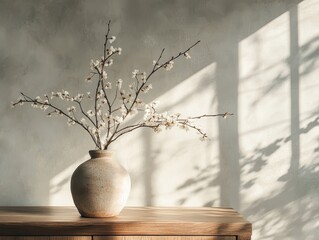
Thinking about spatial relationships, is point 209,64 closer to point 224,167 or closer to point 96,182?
point 224,167

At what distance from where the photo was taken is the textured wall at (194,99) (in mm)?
3043

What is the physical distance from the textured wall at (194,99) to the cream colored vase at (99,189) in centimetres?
55

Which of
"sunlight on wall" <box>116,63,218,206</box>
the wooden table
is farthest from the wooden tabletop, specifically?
"sunlight on wall" <box>116,63,218,206</box>

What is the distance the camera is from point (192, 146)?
10.1 ft

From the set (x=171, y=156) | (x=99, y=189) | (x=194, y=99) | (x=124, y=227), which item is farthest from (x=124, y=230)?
(x=194, y=99)

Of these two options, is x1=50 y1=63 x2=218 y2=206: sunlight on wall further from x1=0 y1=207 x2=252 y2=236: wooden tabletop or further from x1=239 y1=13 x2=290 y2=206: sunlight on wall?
x1=0 y1=207 x2=252 y2=236: wooden tabletop

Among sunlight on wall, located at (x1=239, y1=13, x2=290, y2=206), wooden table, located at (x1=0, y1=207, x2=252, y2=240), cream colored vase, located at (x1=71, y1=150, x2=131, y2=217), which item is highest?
sunlight on wall, located at (x1=239, y1=13, x2=290, y2=206)

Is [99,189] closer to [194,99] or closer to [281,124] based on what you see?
[194,99]

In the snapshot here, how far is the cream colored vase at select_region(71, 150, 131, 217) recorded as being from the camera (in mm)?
2494

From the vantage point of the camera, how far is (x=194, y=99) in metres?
3.10

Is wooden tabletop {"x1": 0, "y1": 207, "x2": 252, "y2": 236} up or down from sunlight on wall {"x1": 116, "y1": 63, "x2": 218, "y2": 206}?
down

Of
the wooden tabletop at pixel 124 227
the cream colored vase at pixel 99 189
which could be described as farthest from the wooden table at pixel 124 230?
the cream colored vase at pixel 99 189

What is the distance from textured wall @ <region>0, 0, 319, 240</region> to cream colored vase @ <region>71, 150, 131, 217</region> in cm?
55

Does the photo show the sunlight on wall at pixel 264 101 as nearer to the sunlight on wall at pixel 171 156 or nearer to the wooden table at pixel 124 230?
the sunlight on wall at pixel 171 156
